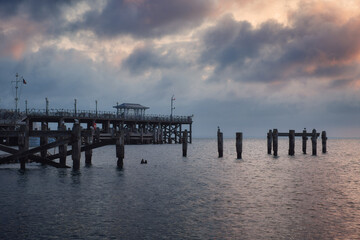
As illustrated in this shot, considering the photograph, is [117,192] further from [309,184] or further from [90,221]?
[309,184]

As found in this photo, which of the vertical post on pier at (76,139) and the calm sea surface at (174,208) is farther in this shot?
the vertical post on pier at (76,139)

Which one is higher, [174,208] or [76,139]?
[76,139]

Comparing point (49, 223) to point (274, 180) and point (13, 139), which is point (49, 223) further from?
point (13, 139)

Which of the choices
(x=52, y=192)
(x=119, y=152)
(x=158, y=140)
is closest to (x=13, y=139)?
(x=158, y=140)

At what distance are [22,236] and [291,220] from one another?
31.8ft

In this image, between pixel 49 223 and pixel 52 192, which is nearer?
pixel 49 223

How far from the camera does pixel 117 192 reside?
21578 mm

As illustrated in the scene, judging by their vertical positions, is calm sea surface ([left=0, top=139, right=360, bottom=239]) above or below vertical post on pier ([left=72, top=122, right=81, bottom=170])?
below

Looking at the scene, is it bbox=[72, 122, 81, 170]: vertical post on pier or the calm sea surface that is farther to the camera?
bbox=[72, 122, 81, 170]: vertical post on pier

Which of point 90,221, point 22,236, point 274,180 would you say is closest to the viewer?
point 22,236

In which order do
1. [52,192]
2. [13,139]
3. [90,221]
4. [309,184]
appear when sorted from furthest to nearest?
[13,139], [309,184], [52,192], [90,221]

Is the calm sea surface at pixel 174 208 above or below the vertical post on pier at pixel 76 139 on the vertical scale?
below

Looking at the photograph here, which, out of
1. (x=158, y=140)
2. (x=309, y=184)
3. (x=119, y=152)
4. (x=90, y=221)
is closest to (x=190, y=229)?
(x=90, y=221)

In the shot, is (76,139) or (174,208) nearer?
(174,208)
